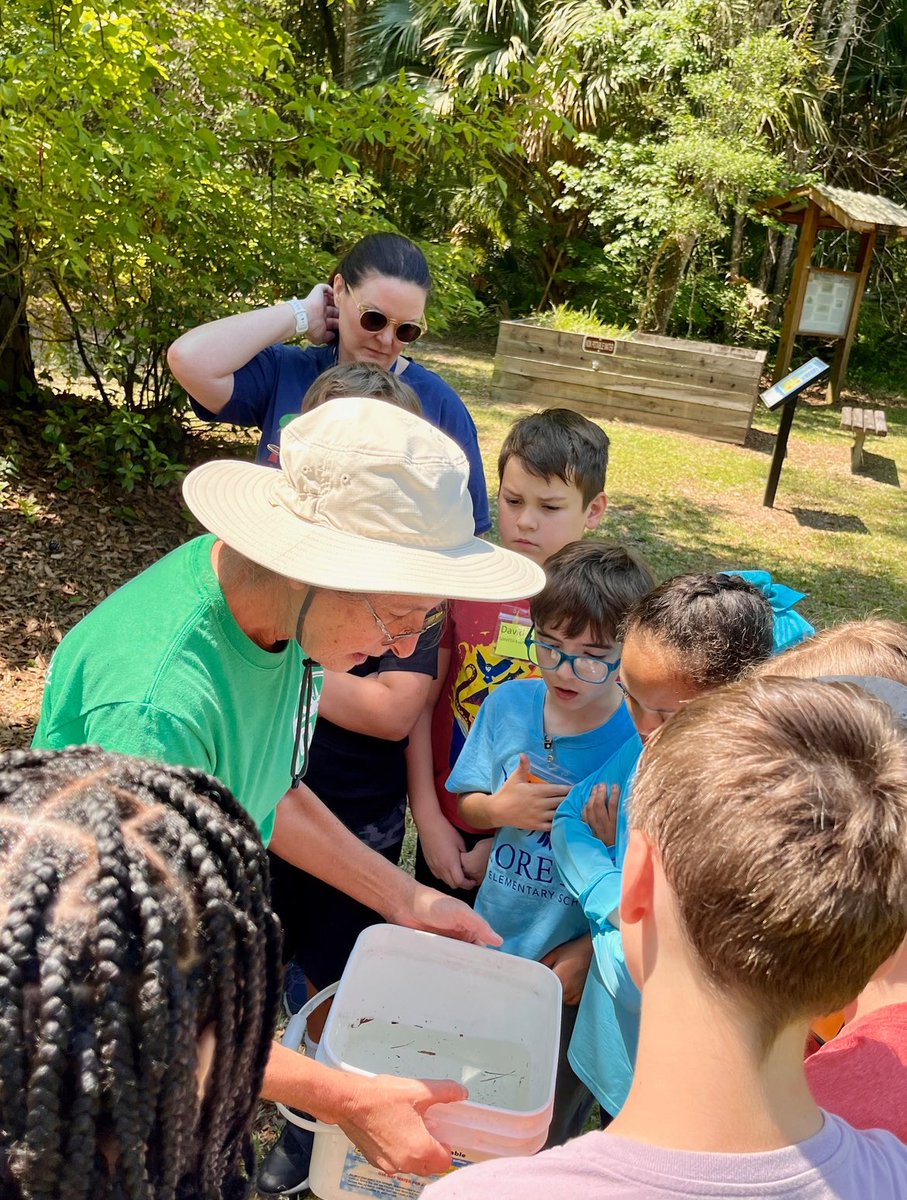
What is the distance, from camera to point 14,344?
612 centimetres

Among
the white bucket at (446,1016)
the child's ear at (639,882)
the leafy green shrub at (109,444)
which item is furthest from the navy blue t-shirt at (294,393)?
the leafy green shrub at (109,444)

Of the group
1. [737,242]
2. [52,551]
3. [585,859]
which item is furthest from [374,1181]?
[737,242]

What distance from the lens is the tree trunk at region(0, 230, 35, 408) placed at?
18.9 ft

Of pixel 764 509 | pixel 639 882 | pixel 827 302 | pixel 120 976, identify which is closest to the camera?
pixel 120 976

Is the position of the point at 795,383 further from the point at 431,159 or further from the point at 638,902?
the point at 431,159

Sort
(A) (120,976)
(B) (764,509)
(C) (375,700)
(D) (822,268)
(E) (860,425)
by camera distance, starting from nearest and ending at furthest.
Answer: (A) (120,976)
(C) (375,700)
(B) (764,509)
(E) (860,425)
(D) (822,268)

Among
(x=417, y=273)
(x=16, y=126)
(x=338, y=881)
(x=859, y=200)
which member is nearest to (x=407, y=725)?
(x=338, y=881)

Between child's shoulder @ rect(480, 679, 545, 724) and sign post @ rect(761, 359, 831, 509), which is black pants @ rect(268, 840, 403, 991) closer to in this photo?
child's shoulder @ rect(480, 679, 545, 724)

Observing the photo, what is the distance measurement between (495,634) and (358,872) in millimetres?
785

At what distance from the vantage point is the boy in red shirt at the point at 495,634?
102 inches

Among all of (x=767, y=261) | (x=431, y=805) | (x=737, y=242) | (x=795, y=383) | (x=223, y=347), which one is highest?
(x=737, y=242)

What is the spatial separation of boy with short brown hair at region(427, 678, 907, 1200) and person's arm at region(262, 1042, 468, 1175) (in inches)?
22.3

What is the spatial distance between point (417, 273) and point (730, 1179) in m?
2.71

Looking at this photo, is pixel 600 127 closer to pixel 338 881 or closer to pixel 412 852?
pixel 412 852
